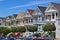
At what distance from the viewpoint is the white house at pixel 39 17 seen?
66750mm

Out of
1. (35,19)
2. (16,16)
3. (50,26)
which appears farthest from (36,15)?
(16,16)

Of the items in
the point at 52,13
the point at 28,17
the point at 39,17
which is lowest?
the point at 28,17

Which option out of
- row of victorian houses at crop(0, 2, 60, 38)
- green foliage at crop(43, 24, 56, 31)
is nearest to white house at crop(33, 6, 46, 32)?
row of victorian houses at crop(0, 2, 60, 38)

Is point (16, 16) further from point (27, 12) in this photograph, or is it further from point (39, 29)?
point (39, 29)

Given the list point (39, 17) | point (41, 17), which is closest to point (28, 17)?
point (39, 17)

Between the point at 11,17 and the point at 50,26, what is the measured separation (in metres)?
29.9

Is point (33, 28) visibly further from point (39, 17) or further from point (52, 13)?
point (52, 13)

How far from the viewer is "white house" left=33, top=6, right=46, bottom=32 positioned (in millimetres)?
66750

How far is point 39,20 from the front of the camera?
67688 mm

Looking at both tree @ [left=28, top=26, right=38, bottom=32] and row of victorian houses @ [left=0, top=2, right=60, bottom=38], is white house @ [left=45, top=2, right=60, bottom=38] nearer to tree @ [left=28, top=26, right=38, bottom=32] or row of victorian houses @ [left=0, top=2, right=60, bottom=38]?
row of victorian houses @ [left=0, top=2, right=60, bottom=38]

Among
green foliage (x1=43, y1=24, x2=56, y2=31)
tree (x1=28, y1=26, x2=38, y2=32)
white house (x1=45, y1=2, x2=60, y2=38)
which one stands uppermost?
white house (x1=45, y1=2, x2=60, y2=38)

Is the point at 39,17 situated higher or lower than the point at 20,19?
higher

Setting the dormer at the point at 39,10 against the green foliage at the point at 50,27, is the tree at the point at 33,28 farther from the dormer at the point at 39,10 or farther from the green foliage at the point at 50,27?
the green foliage at the point at 50,27

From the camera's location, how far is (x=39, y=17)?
222 feet
